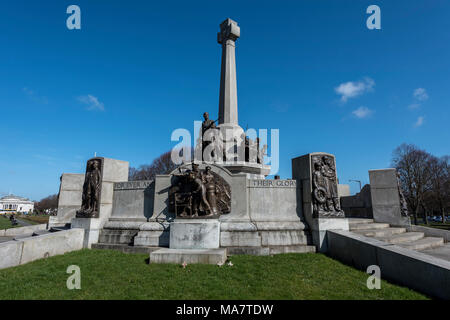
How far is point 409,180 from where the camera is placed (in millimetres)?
29422

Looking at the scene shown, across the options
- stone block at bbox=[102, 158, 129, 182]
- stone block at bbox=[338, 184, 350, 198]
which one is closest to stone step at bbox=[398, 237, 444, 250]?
stone block at bbox=[338, 184, 350, 198]

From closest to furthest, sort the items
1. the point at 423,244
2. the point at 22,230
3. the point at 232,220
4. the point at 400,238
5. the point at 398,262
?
the point at 398,262 < the point at 423,244 < the point at 400,238 < the point at 232,220 < the point at 22,230

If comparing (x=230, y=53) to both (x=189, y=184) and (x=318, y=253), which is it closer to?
(x=189, y=184)

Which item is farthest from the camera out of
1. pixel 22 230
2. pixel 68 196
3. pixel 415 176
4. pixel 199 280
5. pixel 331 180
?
pixel 415 176

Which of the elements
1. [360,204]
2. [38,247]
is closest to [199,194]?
[38,247]

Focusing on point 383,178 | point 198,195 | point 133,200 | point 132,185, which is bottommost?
point 133,200

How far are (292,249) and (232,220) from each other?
93.0 inches

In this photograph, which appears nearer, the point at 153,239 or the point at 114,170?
the point at 153,239

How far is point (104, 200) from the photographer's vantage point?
10.7 metres

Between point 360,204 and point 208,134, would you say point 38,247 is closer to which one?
point 208,134

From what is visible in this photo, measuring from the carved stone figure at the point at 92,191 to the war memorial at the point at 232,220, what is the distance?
0.04 m

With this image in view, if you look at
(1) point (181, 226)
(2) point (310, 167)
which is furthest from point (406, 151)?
(1) point (181, 226)

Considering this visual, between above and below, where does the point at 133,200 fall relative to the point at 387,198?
below

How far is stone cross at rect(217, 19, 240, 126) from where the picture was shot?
17.1 m
